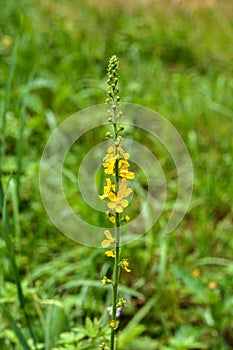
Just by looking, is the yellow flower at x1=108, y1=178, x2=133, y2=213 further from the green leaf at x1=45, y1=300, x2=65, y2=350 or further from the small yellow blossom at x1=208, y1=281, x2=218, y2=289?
the small yellow blossom at x1=208, y1=281, x2=218, y2=289

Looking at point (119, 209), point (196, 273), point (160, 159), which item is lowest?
point (196, 273)

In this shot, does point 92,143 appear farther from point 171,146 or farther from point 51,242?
point 51,242

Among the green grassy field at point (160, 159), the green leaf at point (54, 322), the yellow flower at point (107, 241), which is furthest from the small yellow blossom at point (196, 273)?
the yellow flower at point (107, 241)

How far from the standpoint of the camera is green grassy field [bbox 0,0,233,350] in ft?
5.36

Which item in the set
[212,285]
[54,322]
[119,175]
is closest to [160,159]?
[212,285]

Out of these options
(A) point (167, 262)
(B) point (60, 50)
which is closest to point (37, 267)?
(A) point (167, 262)

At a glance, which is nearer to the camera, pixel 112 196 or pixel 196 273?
pixel 112 196

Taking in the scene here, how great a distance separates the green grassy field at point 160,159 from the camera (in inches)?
64.3

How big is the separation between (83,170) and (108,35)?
202 cm

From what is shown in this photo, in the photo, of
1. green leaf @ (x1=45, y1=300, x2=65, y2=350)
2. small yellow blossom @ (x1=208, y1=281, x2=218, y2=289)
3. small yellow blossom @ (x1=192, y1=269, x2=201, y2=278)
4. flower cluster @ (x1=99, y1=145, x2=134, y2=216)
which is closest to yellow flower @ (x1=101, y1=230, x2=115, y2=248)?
flower cluster @ (x1=99, y1=145, x2=134, y2=216)

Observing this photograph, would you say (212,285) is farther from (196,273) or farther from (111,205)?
(111,205)

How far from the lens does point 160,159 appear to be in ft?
8.64

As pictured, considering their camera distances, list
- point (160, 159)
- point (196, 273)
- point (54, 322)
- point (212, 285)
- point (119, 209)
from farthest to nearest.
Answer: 1. point (160, 159)
2. point (196, 273)
3. point (212, 285)
4. point (54, 322)
5. point (119, 209)

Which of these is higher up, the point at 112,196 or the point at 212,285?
the point at 112,196
